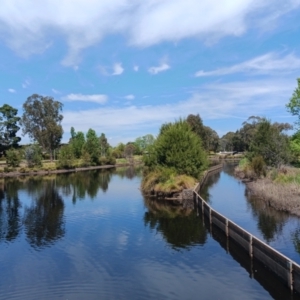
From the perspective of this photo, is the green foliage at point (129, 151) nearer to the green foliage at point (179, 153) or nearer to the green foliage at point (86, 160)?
the green foliage at point (86, 160)

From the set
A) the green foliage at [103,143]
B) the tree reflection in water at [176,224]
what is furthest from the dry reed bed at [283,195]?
the green foliage at [103,143]

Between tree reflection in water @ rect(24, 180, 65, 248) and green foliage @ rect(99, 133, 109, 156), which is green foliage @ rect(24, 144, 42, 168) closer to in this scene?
green foliage @ rect(99, 133, 109, 156)

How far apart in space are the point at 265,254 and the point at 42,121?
8796cm

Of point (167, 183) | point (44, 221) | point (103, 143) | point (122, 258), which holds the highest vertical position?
point (103, 143)

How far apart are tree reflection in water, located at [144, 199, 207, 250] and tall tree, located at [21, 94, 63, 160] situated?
6944 cm

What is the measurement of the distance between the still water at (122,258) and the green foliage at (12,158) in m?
48.9

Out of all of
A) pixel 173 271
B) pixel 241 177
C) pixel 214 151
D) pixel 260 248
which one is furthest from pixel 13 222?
pixel 214 151

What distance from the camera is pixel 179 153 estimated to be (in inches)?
1312

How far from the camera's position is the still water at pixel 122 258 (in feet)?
36.9

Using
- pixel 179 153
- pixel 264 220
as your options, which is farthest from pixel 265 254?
pixel 179 153

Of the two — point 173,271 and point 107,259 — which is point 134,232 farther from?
point 173,271

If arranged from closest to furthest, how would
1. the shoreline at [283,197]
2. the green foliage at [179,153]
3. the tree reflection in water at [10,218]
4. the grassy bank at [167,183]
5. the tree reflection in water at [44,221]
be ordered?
the tree reflection in water at [44,221]
the tree reflection in water at [10,218]
the shoreline at [283,197]
the grassy bank at [167,183]
the green foliage at [179,153]

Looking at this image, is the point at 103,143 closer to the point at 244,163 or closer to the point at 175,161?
the point at 244,163

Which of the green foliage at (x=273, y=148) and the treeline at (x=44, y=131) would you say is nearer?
the green foliage at (x=273, y=148)
